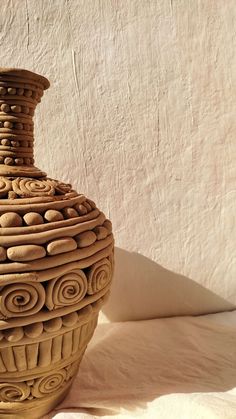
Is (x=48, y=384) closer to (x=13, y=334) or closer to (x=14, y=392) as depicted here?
(x=14, y=392)

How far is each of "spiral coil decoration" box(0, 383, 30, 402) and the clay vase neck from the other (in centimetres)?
37

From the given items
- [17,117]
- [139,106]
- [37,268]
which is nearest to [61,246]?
[37,268]

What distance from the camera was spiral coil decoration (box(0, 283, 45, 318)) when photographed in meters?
0.50

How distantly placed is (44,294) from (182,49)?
31.4 inches

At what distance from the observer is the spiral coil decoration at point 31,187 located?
0.57m

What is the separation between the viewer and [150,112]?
100 centimetres

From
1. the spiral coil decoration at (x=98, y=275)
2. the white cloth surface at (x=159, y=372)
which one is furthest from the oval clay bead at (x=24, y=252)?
the white cloth surface at (x=159, y=372)

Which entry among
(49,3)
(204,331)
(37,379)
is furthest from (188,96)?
(37,379)

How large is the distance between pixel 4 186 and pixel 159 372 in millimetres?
580

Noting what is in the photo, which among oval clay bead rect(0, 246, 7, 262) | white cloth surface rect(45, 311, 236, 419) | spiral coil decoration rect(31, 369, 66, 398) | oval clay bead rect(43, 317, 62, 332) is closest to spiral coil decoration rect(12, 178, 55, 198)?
oval clay bead rect(0, 246, 7, 262)

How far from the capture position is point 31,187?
58 cm

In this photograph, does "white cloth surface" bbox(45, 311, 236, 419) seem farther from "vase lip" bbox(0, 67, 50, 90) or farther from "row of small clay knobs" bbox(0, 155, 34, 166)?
"vase lip" bbox(0, 67, 50, 90)

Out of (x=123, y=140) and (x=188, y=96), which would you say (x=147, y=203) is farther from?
(x=188, y=96)

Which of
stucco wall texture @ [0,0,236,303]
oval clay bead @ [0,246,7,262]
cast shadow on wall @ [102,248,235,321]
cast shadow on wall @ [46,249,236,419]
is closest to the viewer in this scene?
oval clay bead @ [0,246,7,262]
